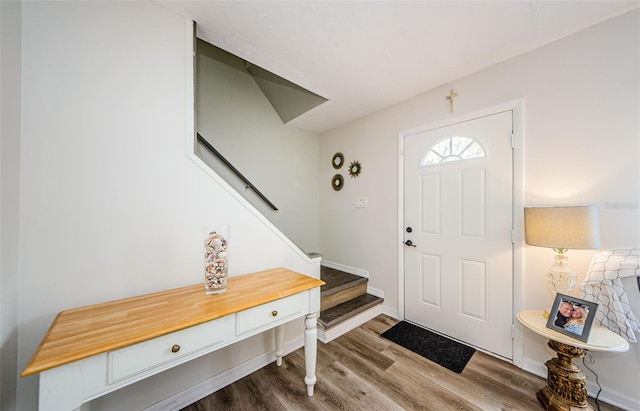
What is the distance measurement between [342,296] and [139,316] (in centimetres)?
191

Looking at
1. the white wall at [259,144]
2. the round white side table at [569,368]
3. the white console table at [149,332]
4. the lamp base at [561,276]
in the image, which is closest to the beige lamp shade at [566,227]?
the lamp base at [561,276]

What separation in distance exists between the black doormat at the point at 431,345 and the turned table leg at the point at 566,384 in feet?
1.64

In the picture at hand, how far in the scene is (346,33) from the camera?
1541 millimetres

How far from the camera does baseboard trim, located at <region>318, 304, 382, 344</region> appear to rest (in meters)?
2.10

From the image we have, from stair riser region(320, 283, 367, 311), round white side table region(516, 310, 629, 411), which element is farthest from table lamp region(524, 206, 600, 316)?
stair riser region(320, 283, 367, 311)

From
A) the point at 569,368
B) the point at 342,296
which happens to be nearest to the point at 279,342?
the point at 342,296

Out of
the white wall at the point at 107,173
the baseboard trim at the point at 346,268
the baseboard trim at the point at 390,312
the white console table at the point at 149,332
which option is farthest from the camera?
the baseboard trim at the point at 346,268

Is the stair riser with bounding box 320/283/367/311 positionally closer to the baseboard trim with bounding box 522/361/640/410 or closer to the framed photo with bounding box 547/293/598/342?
the framed photo with bounding box 547/293/598/342

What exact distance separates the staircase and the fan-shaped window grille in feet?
5.17

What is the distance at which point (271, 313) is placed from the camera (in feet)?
4.04

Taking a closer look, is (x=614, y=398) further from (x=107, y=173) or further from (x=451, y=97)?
(x=107, y=173)

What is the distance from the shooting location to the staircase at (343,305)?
2.14m

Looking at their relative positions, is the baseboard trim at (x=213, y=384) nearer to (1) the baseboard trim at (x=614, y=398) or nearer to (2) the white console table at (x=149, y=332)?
(2) the white console table at (x=149, y=332)

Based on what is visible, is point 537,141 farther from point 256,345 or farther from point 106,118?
point 106,118
